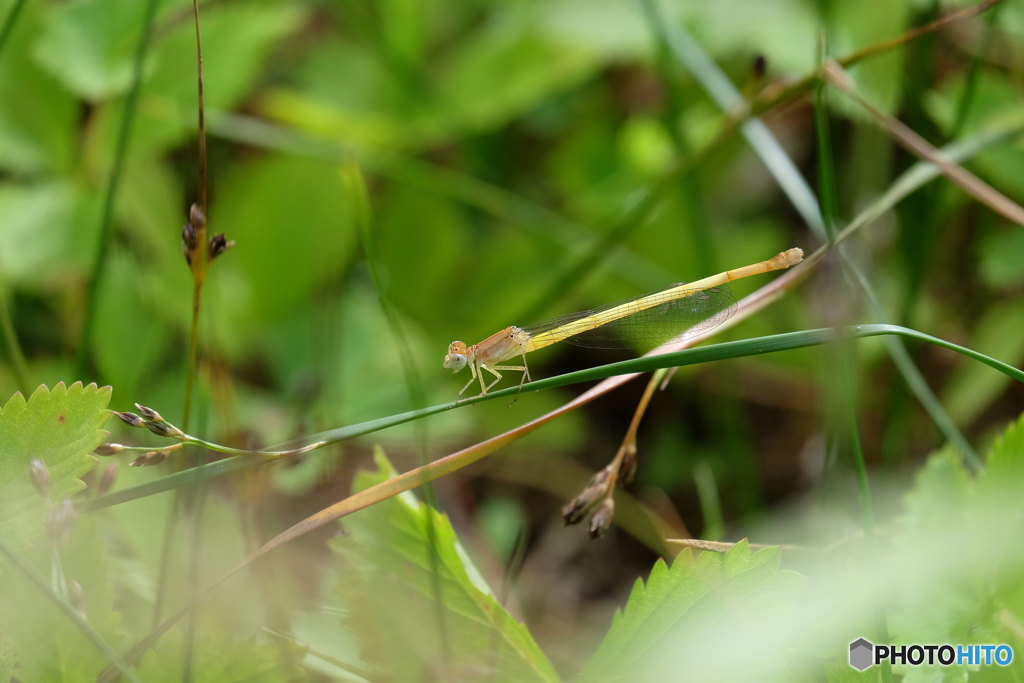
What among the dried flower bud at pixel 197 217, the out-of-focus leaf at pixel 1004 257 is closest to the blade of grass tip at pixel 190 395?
the dried flower bud at pixel 197 217

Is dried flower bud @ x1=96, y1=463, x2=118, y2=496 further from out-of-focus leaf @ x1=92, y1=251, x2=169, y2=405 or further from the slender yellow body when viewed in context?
out-of-focus leaf @ x1=92, y1=251, x2=169, y2=405

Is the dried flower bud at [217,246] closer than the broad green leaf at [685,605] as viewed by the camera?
No

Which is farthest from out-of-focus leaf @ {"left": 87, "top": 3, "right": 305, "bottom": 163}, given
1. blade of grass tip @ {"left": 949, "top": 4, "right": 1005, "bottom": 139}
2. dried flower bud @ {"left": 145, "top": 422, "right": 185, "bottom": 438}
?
blade of grass tip @ {"left": 949, "top": 4, "right": 1005, "bottom": 139}

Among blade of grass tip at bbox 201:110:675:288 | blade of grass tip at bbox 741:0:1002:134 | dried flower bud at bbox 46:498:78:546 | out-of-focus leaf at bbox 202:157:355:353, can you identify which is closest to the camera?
dried flower bud at bbox 46:498:78:546

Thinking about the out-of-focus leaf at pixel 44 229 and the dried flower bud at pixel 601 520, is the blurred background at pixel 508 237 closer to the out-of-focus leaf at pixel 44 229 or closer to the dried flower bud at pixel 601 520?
the out-of-focus leaf at pixel 44 229

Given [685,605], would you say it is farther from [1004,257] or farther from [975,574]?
[1004,257]

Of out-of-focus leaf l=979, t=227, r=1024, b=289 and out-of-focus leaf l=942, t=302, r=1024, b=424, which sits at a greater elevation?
out-of-focus leaf l=979, t=227, r=1024, b=289
